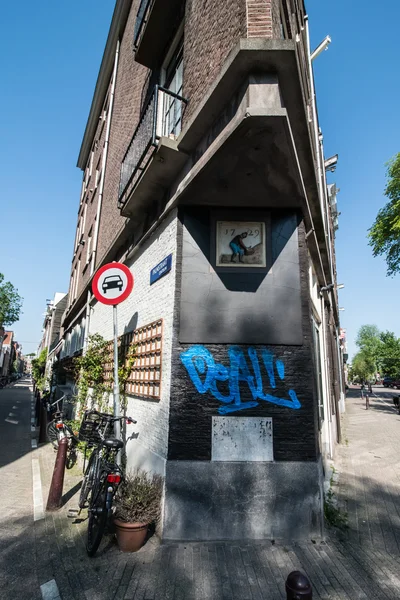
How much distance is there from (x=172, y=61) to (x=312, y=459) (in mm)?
7796

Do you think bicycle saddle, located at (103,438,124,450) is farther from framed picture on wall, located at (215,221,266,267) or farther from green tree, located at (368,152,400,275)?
green tree, located at (368,152,400,275)

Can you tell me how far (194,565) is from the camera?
11.3 ft

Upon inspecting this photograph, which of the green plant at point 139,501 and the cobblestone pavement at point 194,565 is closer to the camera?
the cobblestone pavement at point 194,565

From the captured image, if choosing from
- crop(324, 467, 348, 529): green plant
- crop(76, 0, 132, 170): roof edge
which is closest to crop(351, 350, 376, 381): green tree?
crop(76, 0, 132, 170): roof edge

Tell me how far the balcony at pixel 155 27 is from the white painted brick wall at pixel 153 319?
4.38 metres

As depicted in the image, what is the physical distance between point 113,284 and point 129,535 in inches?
128

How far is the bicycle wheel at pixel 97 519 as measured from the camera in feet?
11.6

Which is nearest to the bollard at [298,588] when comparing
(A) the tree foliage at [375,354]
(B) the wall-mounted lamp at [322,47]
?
(B) the wall-mounted lamp at [322,47]

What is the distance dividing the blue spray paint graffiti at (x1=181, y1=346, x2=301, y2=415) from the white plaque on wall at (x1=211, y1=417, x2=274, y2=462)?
17cm

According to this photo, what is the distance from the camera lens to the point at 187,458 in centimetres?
420

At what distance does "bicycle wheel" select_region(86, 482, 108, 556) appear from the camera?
11.6ft

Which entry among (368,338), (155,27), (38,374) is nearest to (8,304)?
(38,374)

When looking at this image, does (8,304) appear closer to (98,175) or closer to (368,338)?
(98,175)

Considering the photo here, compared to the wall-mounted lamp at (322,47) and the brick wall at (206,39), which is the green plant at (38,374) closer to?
the brick wall at (206,39)
